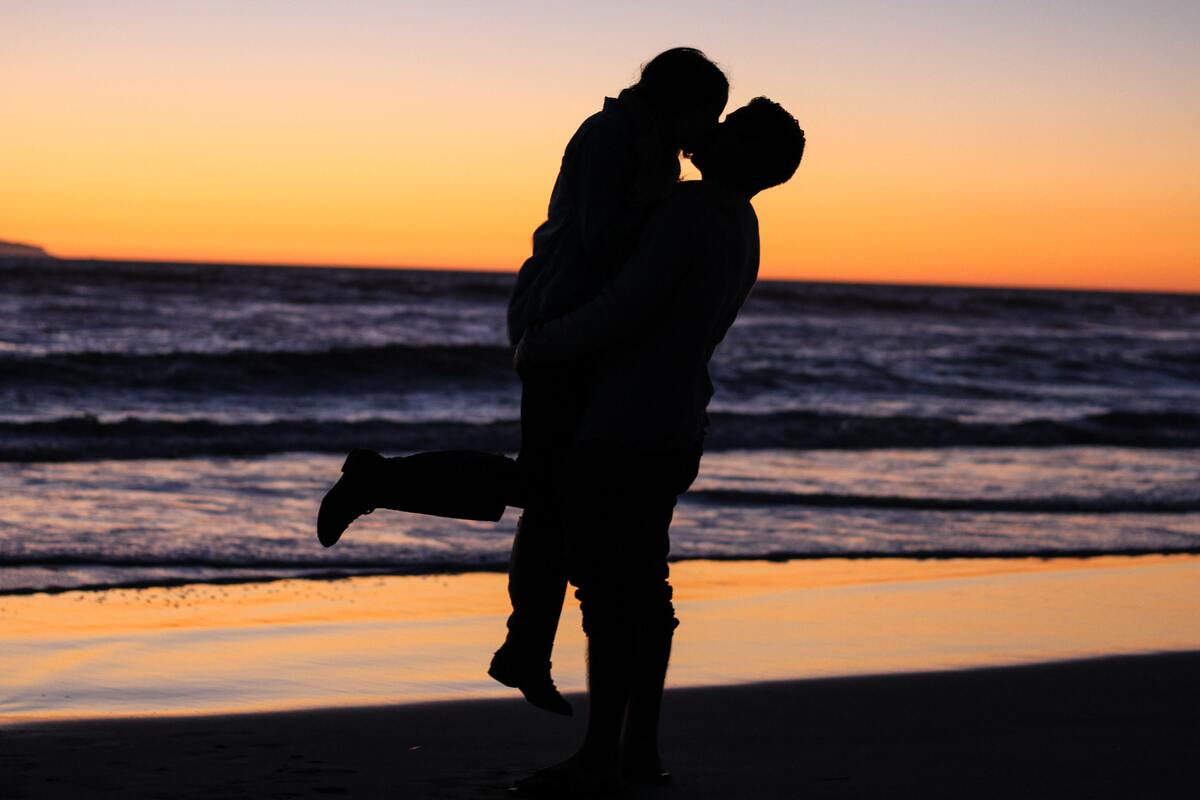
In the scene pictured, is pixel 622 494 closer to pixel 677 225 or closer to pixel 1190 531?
pixel 677 225

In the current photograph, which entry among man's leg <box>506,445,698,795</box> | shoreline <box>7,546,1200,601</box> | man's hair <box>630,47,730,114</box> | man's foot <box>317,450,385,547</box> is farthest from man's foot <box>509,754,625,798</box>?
shoreline <box>7,546,1200,601</box>

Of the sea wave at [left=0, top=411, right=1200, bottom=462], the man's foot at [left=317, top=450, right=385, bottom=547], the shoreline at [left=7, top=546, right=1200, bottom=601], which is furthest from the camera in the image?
the sea wave at [left=0, top=411, right=1200, bottom=462]

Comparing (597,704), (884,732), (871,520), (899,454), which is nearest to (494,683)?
(884,732)

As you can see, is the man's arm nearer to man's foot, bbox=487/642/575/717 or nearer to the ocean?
man's foot, bbox=487/642/575/717

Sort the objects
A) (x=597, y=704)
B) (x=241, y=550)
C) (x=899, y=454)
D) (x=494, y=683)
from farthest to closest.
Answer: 1. (x=899, y=454)
2. (x=241, y=550)
3. (x=494, y=683)
4. (x=597, y=704)

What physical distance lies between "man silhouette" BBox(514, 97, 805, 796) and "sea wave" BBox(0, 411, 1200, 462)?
30.9 feet

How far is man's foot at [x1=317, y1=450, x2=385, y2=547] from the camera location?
3.06 m

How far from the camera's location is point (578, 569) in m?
3.04

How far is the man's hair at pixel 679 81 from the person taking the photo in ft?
9.64

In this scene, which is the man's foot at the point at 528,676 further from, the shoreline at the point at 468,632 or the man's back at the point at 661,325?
the shoreline at the point at 468,632

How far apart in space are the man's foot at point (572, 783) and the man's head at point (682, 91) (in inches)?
54.2

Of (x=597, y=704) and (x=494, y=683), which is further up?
(x=597, y=704)

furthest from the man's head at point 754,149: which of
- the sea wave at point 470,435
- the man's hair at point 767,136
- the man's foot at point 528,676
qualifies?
the sea wave at point 470,435

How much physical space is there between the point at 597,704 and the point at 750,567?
4456 mm
